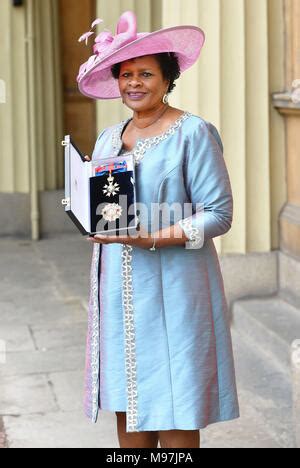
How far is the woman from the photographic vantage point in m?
3.52

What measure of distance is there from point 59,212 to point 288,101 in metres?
5.41

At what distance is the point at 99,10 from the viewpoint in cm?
881

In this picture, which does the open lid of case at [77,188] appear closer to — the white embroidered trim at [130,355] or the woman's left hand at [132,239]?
the woman's left hand at [132,239]

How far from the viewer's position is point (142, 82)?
3568 millimetres

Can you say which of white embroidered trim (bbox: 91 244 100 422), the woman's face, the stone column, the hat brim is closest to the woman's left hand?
white embroidered trim (bbox: 91 244 100 422)

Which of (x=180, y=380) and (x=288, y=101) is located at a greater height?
(x=288, y=101)

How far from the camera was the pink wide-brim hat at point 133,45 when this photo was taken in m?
3.50

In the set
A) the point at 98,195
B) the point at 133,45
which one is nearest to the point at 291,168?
the point at 133,45

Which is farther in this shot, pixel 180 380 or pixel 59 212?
pixel 59 212

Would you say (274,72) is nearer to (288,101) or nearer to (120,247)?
(288,101)

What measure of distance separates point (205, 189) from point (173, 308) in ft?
1.44

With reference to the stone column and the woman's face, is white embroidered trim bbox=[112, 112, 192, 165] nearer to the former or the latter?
the woman's face

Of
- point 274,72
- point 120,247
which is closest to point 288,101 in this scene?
point 274,72

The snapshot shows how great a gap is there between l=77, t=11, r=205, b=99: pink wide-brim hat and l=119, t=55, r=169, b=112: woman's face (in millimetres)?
36
